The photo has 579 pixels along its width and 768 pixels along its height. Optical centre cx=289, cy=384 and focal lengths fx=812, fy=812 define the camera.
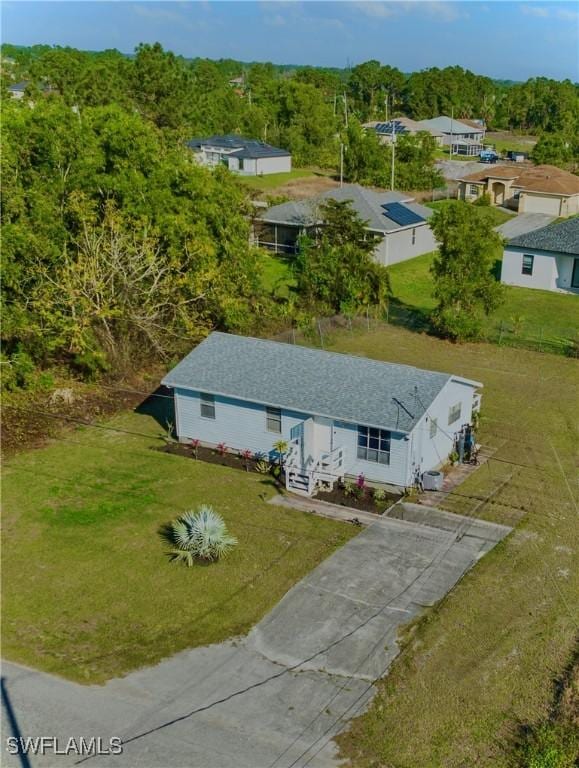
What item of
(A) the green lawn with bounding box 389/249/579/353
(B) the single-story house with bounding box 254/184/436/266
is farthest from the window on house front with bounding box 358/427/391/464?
(B) the single-story house with bounding box 254/184/436/266

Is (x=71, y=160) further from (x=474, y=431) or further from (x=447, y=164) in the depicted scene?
(x=447, y=164)

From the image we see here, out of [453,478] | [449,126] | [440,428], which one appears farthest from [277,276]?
[449,126]

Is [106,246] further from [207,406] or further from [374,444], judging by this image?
[374,444]

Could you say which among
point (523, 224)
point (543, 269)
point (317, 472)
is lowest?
point (317, 472)

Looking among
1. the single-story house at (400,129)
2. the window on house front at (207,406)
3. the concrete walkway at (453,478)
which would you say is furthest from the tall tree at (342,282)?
the single-story house at (400,129)

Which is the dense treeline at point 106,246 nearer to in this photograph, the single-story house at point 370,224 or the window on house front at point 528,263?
the single-story house at point 370,224

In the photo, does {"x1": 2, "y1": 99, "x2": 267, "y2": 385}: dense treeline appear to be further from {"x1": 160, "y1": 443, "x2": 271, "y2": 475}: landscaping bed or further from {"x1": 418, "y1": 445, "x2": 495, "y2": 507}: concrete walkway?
{"x1": 418, "y1": 445, "x2": 495, "y2": 507}: concrete walkway

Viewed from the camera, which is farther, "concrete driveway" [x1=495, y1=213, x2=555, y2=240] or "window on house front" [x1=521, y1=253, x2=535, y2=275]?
"concrete driveway" [x1=495, y1=213, x2=555, y2=240]
